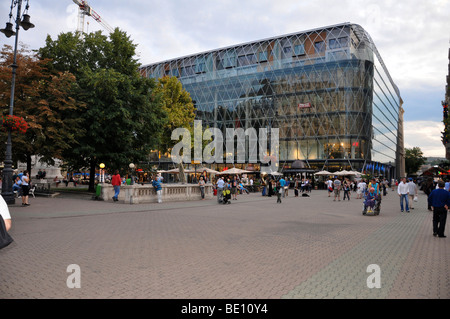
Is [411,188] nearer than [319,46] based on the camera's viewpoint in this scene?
Yes

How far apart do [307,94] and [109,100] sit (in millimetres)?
42766

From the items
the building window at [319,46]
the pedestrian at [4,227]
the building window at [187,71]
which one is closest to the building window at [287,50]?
the building window at [319,46]

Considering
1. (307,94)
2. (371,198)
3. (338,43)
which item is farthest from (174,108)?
(338,43)

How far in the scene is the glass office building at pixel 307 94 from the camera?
5847 cm

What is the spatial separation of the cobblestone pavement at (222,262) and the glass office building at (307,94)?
4763cm

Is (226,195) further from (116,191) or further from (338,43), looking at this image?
(338,43)

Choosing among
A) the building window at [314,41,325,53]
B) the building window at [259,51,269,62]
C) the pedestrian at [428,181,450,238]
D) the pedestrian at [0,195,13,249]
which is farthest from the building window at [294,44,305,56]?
the pedestrian at [0,195,13,249]

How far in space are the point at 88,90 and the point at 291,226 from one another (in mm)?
22225

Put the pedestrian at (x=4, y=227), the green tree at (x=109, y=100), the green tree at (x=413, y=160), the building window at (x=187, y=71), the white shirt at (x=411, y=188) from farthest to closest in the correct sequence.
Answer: the green tree at (x=413, y=160) < the building window at (x=187, y=71) < the green tree at (x=109, y=100) < the white shirt at (x=411, y=188) < the pedestrian at (x=4, y=227)

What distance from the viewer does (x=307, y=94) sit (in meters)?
61.6

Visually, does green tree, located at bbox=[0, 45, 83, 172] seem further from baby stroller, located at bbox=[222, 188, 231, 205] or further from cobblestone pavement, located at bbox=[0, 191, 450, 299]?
cobblestone pavement, located at bbox=[0, 191, 450, 299]

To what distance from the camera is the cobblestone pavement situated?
16.3 feet

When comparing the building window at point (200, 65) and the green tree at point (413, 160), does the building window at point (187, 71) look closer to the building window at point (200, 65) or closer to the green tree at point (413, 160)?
the building window at point (200, 65)
